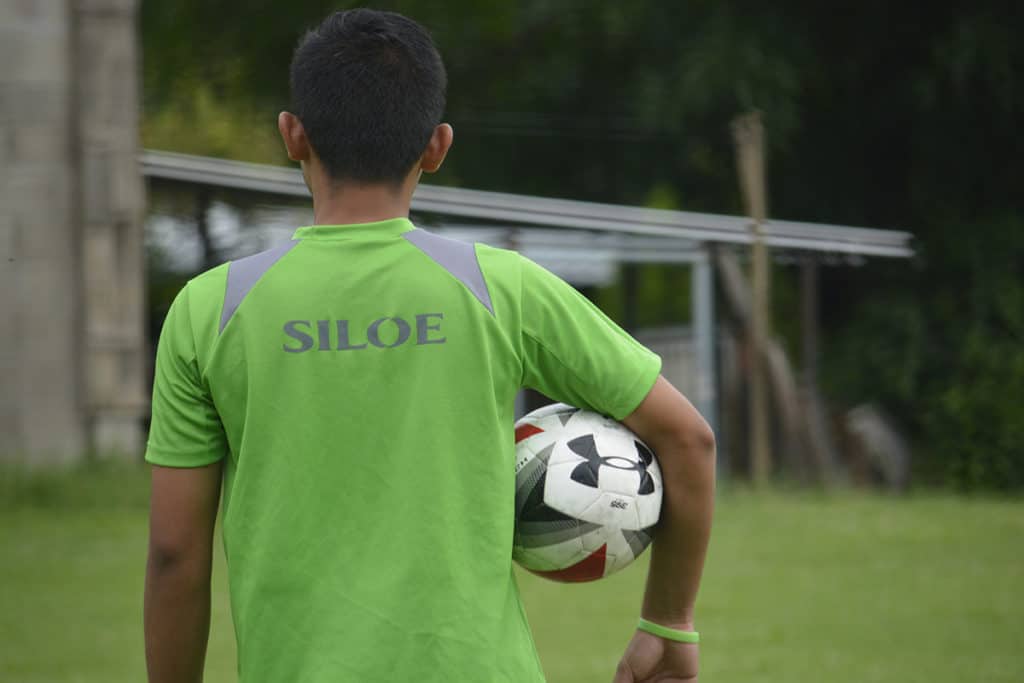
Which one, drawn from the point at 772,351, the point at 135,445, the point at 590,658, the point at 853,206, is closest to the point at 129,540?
the point at 135,445

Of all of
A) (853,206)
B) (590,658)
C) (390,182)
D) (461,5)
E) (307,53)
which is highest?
(461,5)

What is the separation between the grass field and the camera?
22.0 feet

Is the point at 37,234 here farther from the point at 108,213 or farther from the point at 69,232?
the point at 108,213

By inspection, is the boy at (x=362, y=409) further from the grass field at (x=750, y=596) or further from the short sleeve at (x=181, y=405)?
the grass field at (x=750, y=596)

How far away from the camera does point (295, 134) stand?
227cm

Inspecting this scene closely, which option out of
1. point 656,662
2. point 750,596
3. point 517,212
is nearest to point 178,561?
point 656,662

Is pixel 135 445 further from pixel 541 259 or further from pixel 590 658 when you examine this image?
pixel 590 658

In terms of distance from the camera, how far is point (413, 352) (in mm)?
2141

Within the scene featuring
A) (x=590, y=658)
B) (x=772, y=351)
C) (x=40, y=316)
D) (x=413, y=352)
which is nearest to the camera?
(x=413, y=352)

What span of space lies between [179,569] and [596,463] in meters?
0.70

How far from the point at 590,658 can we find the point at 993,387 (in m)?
10.7

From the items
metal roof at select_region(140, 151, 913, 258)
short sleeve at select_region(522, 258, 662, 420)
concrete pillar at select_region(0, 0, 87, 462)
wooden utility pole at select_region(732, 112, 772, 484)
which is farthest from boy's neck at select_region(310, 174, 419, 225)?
wooden utility pole at select_region(732, 112, 772, 484)

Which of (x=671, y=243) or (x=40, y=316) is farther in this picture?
(x=671, y=243)

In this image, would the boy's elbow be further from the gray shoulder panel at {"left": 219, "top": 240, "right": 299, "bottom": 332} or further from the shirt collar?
the shirt collar
